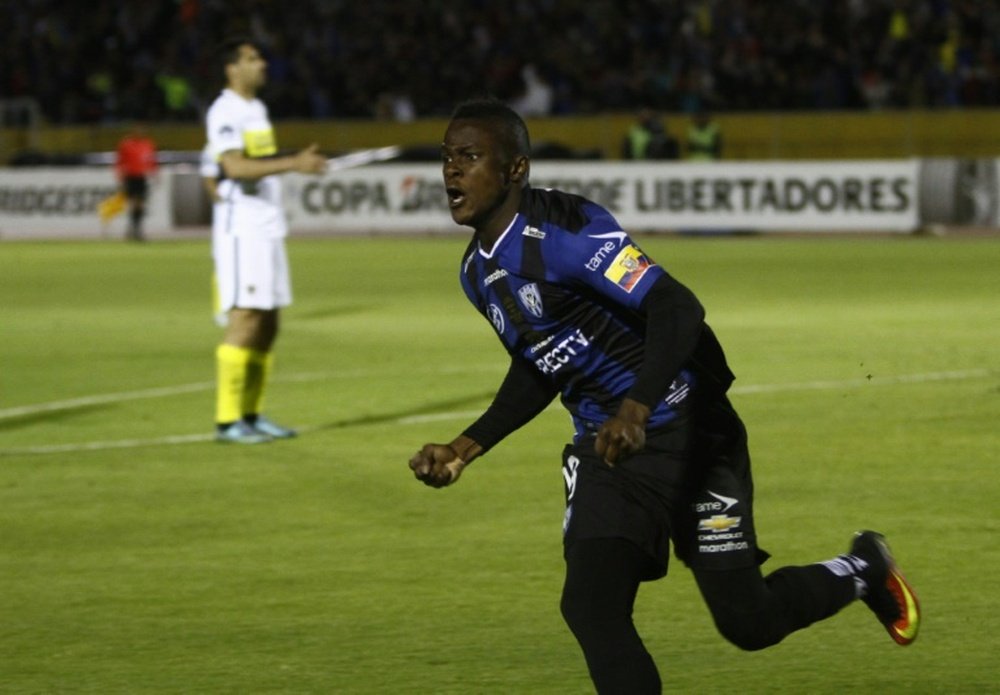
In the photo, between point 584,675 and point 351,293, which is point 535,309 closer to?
point 584,675

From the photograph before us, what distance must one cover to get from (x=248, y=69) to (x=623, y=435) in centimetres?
687

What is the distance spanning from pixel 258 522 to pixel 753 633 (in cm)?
400

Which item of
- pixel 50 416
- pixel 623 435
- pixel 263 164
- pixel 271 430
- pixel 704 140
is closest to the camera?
pixel 623 435

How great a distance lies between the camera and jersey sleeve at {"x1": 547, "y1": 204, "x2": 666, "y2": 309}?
4.73 m

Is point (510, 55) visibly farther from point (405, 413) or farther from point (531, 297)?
point (531, 297)

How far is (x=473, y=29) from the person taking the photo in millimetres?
36594

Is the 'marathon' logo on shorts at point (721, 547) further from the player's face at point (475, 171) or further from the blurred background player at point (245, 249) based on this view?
the blurred background player at point (245, 249)

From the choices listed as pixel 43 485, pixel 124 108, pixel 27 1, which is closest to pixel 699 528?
pixel 43 485

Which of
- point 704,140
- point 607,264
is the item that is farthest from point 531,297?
point 704,140

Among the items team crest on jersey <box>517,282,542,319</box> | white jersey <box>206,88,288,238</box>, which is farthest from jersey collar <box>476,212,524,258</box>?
white jersey <box>206,88,288,238</box>

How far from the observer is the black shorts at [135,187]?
1280 inches

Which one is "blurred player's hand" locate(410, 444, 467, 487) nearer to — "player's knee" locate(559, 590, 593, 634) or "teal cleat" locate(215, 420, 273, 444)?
"player's knee" locate(559, 590, 593, 634)

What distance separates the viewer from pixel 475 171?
4.84 meters

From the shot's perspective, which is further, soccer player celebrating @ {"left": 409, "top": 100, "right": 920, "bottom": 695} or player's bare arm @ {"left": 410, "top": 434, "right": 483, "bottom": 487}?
player's bare arm @ {"left": 410, "top": 434, "right": 483, "bottom": 487}
